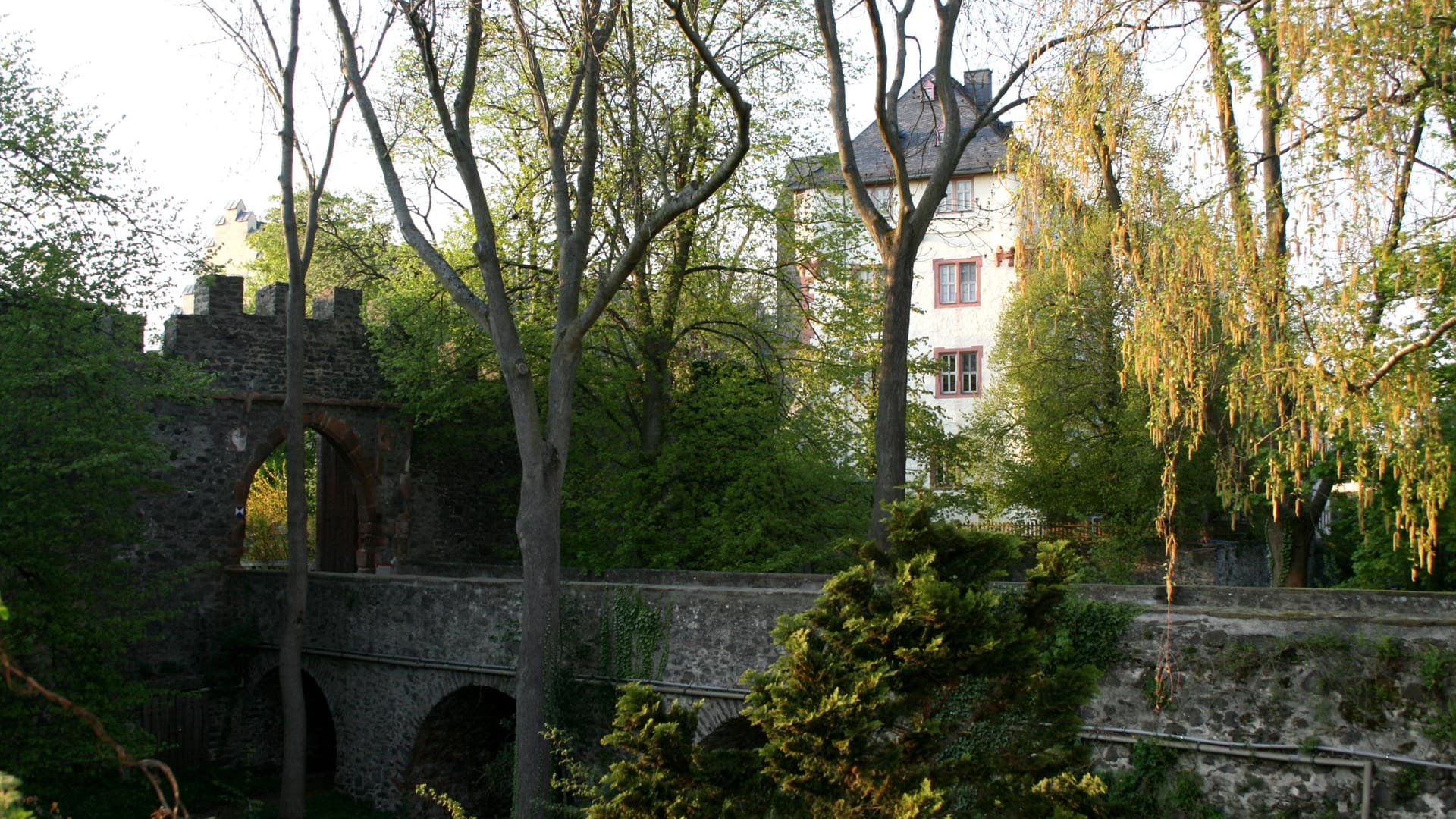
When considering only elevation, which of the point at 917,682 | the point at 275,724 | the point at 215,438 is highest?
the point at 215,438

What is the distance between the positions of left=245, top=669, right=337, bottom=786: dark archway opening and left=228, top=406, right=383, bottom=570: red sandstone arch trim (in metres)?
1.91

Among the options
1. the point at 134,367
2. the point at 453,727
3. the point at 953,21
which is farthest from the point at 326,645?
the point at 953,21

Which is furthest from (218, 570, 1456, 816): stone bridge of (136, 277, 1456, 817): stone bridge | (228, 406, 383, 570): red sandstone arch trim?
(228, 406, 383, 570): red sandstone arch trim

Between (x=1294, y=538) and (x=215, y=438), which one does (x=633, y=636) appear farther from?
(x=1294, y=538)

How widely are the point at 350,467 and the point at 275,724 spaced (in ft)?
12.7

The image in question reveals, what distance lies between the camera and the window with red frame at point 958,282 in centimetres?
3412

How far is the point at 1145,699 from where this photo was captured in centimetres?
893

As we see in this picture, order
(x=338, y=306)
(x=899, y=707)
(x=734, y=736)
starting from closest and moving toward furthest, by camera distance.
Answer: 1. (x=899, y=707)
2. (x=734, y=736)
3. (x=338, y=306)

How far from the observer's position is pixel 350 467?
19750 mm

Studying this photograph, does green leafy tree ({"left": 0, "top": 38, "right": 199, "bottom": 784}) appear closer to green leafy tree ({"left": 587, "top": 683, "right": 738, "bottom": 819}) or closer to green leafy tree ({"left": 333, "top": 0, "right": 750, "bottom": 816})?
green leafy tree ({"left": 333, "top": 0, "right": 750, "bottom": 816})

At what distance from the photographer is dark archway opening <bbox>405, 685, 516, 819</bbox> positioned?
14852 mm

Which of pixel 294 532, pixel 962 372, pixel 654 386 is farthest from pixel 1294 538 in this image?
pixel 962 372

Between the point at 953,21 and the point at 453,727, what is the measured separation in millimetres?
9426

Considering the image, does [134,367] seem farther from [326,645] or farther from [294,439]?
[326,645]
